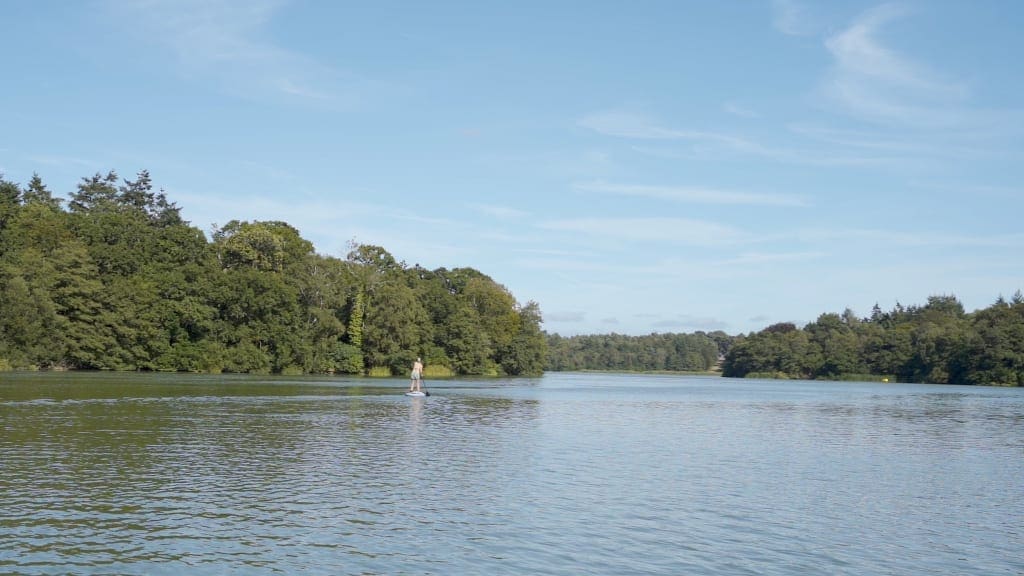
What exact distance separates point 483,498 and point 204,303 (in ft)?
298

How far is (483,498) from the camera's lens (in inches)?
795

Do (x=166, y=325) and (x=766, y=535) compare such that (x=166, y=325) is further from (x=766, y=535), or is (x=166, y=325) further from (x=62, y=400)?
(x=766, y=535)

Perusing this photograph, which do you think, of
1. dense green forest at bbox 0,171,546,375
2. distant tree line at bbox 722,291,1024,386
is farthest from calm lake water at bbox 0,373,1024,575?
distant tree line at bbox 722,291,1024,386

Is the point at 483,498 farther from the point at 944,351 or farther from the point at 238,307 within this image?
the point at 944,351

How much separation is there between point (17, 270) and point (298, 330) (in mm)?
32724

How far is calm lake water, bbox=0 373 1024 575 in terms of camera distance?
14.8m

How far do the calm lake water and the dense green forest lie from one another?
2277 inches

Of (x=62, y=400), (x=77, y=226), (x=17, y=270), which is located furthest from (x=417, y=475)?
(x=77, y=226)

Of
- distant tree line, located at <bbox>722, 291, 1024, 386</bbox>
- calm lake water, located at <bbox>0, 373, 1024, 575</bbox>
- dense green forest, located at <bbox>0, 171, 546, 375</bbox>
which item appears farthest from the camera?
distant tree line, located at <bbox>722, 291, 1024, 386</bbox>

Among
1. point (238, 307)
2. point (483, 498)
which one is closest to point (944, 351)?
point (238, 307)

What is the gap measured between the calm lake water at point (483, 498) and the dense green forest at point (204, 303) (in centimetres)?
5785

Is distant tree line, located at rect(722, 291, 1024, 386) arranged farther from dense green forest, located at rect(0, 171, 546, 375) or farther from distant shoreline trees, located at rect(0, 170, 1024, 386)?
dense green forest, located at rect(0, 171, 546, 375)

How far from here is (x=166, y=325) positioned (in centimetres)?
10038

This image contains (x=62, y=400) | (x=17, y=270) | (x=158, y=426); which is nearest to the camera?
(x=158, y=426)
